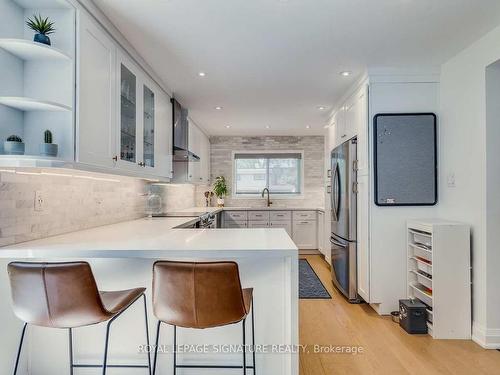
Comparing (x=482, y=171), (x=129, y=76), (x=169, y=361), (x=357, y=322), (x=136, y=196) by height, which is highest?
(x=129, y=76)

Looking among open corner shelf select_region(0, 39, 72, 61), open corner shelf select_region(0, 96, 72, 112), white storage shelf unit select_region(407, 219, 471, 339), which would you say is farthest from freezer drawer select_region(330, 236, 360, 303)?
open corner shelf select_region(0, 39, 72, 61)

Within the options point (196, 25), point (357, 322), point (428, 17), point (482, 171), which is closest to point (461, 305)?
point (357, 322)

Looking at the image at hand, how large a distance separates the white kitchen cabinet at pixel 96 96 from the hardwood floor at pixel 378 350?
2.01m

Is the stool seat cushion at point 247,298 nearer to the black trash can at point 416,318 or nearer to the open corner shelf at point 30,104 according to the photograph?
the open corner shelf at point 30,104

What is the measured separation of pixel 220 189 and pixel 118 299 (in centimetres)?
473

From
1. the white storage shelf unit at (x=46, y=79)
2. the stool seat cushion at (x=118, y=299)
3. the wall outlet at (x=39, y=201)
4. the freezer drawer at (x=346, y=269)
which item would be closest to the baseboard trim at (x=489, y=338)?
the freezer drawer at (x=346, y=269)

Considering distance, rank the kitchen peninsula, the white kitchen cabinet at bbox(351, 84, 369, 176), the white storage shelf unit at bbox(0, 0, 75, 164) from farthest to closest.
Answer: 1. the white kitchen cabinet at bbox(351, 84, 369, 176)
2. the kitchen peninsula
3. the white storage shelf unit at bbox(0, 0, 75, 164)

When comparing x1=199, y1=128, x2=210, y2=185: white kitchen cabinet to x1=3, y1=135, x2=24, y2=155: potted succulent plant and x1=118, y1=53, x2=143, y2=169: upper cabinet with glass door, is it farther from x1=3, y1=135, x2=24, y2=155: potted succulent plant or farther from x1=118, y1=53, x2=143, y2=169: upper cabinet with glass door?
x1=3, y1=135, x2=24, y2=155: potted succulent plant

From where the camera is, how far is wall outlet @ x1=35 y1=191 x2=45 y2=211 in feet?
6.12

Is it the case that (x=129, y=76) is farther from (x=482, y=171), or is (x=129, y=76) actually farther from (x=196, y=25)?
(x=482, y=171)

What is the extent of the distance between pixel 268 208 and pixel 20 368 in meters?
4.61

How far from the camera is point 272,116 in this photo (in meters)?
4.94

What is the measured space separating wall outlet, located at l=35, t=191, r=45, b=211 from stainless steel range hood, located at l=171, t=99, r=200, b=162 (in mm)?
2031

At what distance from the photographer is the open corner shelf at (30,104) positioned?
151cm
